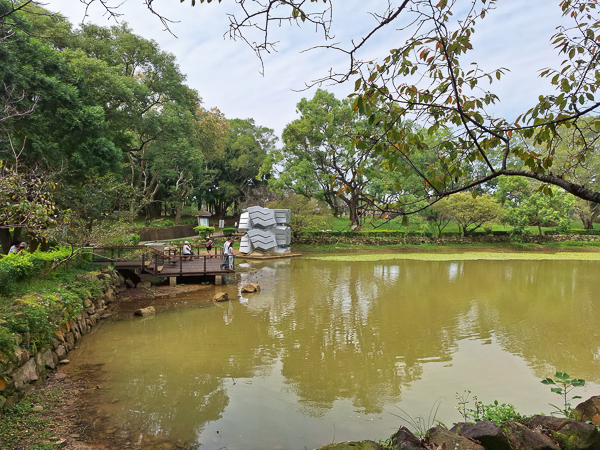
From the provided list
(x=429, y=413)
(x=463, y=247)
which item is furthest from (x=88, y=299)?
(x=463, y=247)

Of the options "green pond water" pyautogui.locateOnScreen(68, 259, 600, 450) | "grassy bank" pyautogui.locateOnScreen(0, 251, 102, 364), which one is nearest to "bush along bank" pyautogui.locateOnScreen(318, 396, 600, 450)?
"green pond water" pyautogui.locateOnScreen(68, 259, 600, 450)

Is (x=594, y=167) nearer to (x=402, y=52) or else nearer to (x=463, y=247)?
(x=463, y=247)

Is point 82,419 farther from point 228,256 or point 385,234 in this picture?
point 385,234

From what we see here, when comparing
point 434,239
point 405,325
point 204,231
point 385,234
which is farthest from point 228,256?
point 434,239

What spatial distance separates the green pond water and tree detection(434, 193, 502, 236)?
42.7 ft

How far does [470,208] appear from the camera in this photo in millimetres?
23875

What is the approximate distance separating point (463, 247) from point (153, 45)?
21637mm

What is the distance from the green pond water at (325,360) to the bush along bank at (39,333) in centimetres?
35

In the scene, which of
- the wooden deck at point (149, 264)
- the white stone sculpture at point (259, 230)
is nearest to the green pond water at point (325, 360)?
the wooden deck at point (149, 264)

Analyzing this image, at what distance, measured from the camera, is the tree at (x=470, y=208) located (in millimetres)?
23609

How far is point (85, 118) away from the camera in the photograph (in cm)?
1071

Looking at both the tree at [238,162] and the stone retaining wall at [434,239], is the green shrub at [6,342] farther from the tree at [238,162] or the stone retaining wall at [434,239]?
the tree at [238,162]

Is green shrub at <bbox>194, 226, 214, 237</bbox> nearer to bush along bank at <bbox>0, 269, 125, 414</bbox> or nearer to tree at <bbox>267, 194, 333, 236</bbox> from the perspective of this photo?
tree at <bbox>267, 194, 333, 236</bbox>

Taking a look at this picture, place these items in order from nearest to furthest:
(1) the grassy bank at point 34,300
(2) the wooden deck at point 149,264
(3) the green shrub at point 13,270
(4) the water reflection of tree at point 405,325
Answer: (1) the grassy bank at point 34,300 → (4) the water reflection of tree at point 405,325 → (3) the green shrub at point 13,270 → (2) the wooden deck at point 149,264
